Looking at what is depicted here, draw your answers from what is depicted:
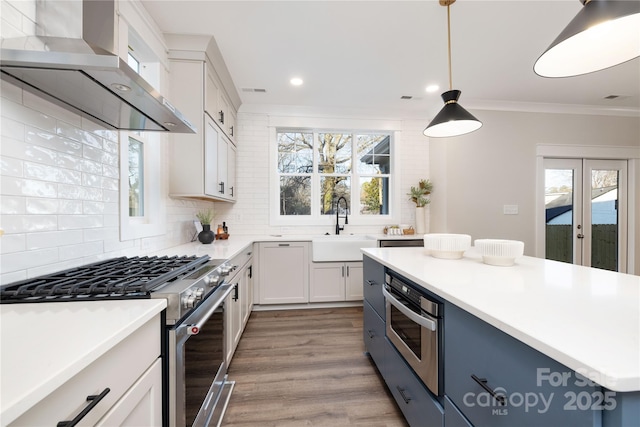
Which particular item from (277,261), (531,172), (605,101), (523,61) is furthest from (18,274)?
(605,101)

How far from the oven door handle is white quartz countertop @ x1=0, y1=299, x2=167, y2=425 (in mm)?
1074

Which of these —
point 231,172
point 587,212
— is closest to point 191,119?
point 231,172

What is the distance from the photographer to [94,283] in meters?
0.96

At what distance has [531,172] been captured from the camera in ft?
11.9

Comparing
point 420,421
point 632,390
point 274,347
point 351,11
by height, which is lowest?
point 274,347

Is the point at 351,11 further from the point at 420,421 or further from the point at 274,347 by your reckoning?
the point at 274,347

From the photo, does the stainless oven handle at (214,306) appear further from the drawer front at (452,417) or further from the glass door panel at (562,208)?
the glass door panel at (562,208)

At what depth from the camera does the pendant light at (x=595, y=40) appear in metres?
0.88

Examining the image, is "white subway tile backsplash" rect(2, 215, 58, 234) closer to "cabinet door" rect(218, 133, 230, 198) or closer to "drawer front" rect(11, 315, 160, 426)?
"drawer front" rect(11, 315, 160, 426)

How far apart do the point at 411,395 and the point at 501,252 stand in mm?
921

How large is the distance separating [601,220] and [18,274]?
6.12 m

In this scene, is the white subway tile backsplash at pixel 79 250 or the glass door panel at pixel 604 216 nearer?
the white subway tile backsplash at pixel 79 250

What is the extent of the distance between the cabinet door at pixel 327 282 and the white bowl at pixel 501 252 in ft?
6.63

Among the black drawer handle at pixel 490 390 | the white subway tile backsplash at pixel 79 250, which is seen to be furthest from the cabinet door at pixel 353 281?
the white subway tile backsplash at pixel 79 250
